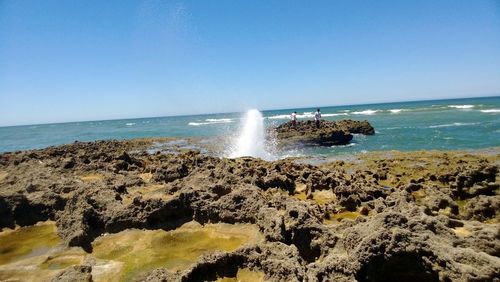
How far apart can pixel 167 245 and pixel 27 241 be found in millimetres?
4880

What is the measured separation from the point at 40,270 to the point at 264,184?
858cm

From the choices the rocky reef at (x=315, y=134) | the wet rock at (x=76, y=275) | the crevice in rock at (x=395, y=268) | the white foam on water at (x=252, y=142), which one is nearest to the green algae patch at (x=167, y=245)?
the wet rock at (x=76, y=275)

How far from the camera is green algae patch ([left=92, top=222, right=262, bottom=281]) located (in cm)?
917

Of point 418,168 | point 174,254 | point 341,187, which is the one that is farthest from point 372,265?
point 418,168

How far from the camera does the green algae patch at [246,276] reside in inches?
302

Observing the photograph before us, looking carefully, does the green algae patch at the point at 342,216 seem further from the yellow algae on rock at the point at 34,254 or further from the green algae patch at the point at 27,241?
the green algae patch at the point at 27,241

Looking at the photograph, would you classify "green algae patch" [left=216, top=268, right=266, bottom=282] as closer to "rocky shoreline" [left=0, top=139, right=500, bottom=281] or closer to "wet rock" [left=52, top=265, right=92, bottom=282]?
"rocky shoreline" [left=0, top=139, right=500, bottom=281]

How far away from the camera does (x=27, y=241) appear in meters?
11.6

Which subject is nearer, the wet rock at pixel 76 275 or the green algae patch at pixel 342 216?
the wet rock at pixel 76 275

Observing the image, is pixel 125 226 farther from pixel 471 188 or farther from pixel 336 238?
pixel 471 188

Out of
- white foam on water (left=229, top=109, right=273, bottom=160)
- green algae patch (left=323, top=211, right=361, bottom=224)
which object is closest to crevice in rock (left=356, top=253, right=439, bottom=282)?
green algae patch (left=323, top=211, right=361, bottom=224)

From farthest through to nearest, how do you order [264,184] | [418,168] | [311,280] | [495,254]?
[418,168] → [264,184] → [495,254] → [311,280]

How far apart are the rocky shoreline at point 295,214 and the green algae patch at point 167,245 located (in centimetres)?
31

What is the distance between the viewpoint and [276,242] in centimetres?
845
